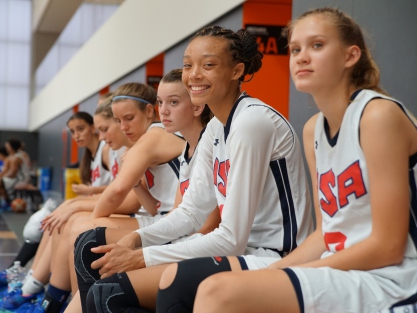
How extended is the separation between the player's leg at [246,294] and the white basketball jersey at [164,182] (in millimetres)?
1629

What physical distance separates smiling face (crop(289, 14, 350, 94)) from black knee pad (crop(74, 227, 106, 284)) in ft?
3.19

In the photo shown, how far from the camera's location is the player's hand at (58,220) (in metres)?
3.26

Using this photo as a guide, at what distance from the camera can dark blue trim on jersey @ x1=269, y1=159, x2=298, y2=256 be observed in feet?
6.48

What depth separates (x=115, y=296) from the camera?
185 centimetres

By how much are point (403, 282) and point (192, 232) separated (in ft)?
3.42

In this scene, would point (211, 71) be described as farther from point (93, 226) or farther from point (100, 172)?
point (100, 172)

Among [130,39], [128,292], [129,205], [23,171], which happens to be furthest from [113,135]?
[23,171]

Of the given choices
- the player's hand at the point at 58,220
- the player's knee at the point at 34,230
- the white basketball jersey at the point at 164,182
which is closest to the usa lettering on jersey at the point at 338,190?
the white basketball jersey at the point at 164,182

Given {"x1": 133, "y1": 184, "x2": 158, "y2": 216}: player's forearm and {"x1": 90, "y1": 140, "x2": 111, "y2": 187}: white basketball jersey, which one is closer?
{"x1": 133, "y1": 184, "x2": 158, "y2": 216}: player's forearm

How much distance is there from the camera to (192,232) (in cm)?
238

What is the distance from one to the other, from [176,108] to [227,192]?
854 mm

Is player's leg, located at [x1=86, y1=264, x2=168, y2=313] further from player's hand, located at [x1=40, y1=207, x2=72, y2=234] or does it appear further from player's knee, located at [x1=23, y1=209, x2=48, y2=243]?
player's knee, located at [x1=23, y1=209, x2=48, y2=243]

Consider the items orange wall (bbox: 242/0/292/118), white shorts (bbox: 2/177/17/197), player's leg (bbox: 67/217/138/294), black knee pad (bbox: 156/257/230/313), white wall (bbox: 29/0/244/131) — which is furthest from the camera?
white shorts (bbox: 2/177/17/197)

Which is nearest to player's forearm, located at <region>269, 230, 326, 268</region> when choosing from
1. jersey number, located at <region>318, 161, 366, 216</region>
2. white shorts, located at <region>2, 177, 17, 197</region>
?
jersey number, located at <region>318, 161, 366, 216</region>
